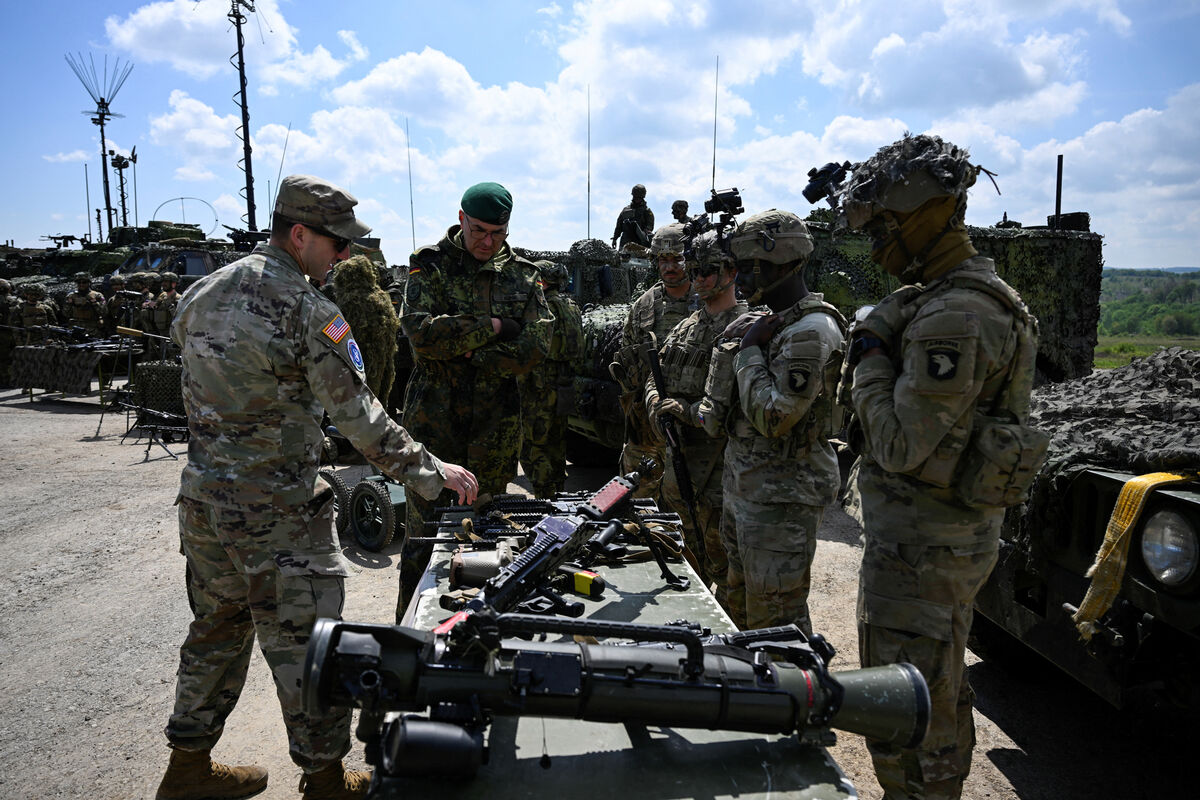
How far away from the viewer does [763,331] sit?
111 inches

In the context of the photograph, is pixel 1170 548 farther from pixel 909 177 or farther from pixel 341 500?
pixel 341 500

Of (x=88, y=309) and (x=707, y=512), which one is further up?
(x=88, y=309)

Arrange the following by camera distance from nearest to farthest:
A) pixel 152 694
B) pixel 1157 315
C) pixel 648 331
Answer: pixel 152 694
pixel 648 331
pixel 1157 315

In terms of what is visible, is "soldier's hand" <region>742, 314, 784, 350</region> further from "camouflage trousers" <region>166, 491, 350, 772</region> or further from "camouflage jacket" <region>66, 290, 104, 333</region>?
"camouflage jacket" <region>66, 290, 104, 333</region>

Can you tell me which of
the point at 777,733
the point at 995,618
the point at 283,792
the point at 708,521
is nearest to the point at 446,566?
the point at 283,792

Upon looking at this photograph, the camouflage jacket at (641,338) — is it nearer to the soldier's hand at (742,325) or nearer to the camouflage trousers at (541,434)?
the camouflage trousers at (541,434)

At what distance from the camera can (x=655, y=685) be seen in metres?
1.47

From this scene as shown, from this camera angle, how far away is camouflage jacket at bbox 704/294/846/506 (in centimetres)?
264

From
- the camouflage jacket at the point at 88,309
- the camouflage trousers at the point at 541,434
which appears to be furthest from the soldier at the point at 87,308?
the camouflage trousers at the point at 541,434

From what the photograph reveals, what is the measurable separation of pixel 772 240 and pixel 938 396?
1031mm

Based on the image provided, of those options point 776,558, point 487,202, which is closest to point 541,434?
point 487,202

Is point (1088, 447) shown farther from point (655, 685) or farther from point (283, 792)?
point (283, 792)

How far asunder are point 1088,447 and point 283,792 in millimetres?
3166

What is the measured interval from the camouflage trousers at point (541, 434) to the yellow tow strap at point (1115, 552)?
3.49 meters
